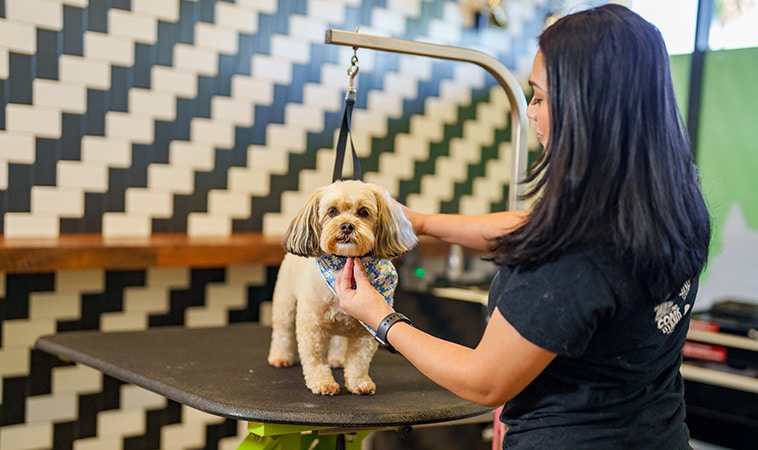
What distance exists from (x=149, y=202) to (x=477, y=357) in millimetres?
1694

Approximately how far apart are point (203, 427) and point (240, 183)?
91 cm

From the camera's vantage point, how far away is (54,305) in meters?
2.47

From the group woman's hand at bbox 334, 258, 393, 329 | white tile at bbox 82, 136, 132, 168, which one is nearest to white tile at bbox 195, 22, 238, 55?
white tile at bbox 82, 136, 132, 168

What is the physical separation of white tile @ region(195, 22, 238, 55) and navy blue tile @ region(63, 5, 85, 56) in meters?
0.39

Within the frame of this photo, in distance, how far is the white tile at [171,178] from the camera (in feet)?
8.56

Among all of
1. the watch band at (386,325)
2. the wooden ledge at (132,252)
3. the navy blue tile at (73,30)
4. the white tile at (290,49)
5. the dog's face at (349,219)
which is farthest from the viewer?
the white tile at (290,49)

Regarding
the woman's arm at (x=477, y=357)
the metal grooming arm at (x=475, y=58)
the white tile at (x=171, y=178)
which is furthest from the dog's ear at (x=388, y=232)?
the white tile at (x=171, y=178)

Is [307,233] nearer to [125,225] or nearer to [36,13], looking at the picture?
[125,225]

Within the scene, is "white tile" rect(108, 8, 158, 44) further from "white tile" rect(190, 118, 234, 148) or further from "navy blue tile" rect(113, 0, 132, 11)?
"white tile" rect(190, 118, 234, 148)

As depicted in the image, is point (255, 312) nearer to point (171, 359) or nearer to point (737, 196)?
point (171, 359)

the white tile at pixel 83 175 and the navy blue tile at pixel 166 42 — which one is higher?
the navy blue tile at pixel 166 42

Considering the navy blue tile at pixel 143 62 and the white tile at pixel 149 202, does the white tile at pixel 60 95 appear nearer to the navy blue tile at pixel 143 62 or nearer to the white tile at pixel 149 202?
the navy blue tile at pixel 143 62

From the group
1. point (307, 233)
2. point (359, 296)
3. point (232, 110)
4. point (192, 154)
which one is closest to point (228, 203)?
point (192, 154)

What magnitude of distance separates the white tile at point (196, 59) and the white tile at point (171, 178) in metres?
0.35
